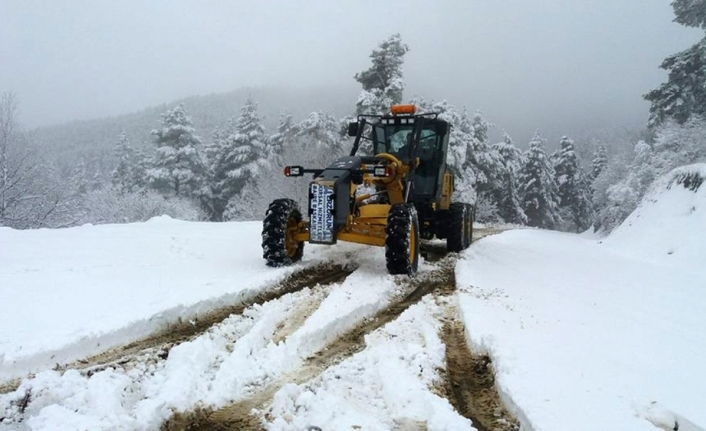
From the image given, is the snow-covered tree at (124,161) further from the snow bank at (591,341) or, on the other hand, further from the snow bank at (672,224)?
the snow bank at (591,341)

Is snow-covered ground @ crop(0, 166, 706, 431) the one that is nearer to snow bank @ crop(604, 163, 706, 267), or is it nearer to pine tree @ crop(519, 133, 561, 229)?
snow bank @ crop(604, 163, 706, 267)

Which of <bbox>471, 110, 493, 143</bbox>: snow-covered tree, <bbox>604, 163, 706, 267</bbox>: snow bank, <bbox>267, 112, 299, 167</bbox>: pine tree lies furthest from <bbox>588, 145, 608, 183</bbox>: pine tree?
<bbox>604, 163, 706, 267</bbox>: snow bank

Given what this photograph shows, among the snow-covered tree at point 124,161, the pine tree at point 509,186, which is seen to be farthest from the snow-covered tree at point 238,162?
the pine tree at point 509,186

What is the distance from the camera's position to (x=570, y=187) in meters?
47.2

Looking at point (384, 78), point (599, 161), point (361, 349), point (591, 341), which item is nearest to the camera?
point (361, 349)

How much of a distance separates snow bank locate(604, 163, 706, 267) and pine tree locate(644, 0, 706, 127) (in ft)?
26.0

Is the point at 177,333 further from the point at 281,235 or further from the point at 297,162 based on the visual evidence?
the point at 297,162

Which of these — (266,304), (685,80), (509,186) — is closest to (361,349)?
(266,304)

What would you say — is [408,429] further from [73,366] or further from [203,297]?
[203,297]

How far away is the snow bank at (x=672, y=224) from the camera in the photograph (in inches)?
378

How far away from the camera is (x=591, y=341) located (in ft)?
14.1

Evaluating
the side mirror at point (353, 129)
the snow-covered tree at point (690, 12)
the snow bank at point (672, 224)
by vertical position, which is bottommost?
the snow bank at point (672, 224)

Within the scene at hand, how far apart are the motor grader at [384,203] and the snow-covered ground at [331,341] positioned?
1.70ft

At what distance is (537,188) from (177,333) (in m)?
41.8
